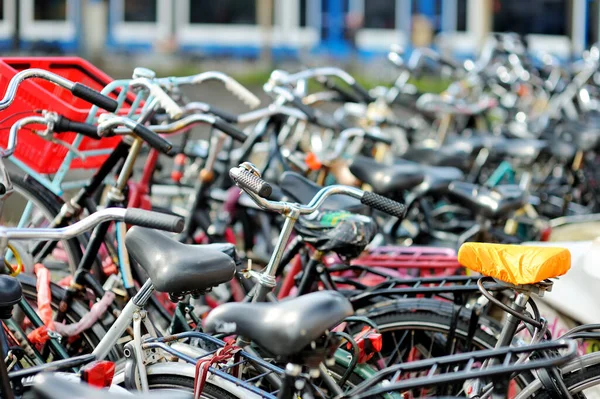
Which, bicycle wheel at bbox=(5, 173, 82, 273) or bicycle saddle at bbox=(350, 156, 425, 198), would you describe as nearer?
bicycle wheel at bbox=(5, 173, 82, 273)

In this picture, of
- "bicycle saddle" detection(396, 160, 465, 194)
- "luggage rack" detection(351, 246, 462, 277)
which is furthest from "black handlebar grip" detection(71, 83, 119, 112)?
"bicycle saddle" detection(396, 160, 465, 194)

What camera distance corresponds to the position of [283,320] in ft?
6.81

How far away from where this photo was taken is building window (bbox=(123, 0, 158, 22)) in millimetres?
19531

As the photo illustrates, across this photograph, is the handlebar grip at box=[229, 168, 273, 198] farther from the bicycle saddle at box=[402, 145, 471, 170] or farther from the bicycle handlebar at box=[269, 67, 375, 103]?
the bicycle saddle at box=[402, 145, 471, 170]

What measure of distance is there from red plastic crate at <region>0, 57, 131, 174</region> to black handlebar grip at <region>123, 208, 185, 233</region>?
1.10m

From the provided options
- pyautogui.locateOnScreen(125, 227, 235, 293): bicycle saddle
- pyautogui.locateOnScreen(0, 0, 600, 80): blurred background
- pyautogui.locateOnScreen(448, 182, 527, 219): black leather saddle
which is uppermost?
pyautogui.locateOnScreen(0, 0, 600, 80): blurred background

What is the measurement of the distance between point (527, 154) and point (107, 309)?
3.56 meters

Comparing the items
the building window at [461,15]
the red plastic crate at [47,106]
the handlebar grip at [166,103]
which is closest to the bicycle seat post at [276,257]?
the handlebar grip at [166,103]

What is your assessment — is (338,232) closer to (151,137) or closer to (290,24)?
(151,137)

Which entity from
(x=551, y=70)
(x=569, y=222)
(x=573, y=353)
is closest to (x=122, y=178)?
(x=573, y=353)

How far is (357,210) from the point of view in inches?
141

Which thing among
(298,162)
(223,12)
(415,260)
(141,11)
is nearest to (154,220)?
(415,260)

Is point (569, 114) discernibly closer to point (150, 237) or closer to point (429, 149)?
point (429, 149)

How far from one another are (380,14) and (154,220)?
1794 cm
